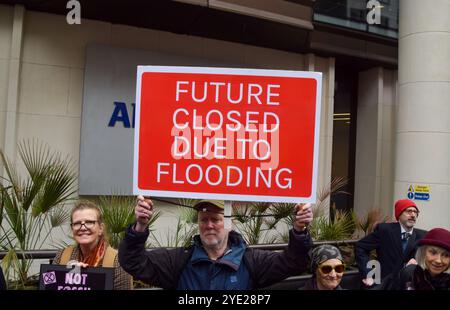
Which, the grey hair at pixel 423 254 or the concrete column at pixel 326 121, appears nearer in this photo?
the grey hair at pixel 423 254

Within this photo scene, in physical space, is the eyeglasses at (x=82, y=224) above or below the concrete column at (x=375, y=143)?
below

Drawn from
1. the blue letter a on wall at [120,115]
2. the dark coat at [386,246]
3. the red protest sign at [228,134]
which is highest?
the blue letter a on wall at [120,115]

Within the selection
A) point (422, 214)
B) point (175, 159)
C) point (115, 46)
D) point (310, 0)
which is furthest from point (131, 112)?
point (175, 159)

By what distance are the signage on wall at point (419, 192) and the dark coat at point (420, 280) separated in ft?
18.0

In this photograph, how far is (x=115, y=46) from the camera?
8.40m

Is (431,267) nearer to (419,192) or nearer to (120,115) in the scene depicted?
(419,192)

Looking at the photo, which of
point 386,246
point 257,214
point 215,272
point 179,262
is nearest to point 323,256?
point 215,272

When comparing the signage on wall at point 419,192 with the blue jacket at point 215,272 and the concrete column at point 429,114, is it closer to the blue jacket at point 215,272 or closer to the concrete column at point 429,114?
the concrete column at point 429,114

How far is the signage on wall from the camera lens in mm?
7934

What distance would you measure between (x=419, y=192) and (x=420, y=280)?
18.6 feet

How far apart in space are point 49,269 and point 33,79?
19.7 feet

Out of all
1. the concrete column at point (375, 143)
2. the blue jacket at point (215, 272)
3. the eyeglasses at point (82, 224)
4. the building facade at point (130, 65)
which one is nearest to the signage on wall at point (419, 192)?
the building facade at point (130, 65)

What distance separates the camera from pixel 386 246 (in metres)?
4.70

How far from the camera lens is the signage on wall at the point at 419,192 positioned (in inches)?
312
